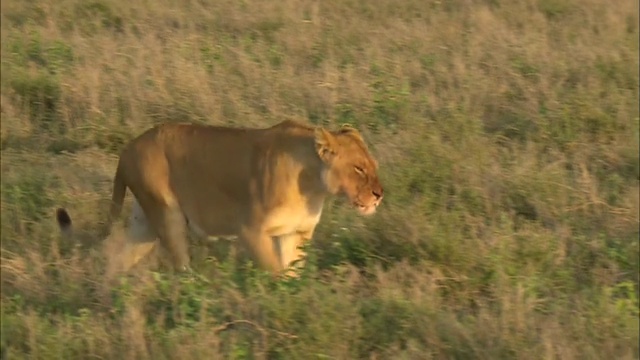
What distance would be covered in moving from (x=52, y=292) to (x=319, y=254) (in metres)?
1.25

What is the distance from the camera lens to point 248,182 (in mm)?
4938

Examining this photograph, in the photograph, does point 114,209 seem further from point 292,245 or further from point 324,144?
→ point 324,144

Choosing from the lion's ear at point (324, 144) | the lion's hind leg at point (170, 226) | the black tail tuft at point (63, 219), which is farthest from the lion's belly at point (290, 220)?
the black tail tuft at point (63, 219)

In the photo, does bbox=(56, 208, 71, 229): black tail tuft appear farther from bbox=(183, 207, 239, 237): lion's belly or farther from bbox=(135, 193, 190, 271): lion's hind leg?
bbox=(183, 207, 239, 237): lion's belly

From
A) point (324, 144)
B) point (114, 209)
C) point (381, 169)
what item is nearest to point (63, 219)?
point (114, 209)

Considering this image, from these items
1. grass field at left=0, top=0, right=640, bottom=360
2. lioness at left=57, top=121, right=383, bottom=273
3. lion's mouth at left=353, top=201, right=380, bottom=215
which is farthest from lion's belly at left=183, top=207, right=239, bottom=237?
lion's mouth at left=353, top=201, right=380, bottom=215

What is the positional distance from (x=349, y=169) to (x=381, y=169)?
4.45 ft

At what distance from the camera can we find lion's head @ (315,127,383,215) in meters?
4.85

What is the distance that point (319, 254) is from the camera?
17.2ft

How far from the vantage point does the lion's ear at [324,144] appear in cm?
482

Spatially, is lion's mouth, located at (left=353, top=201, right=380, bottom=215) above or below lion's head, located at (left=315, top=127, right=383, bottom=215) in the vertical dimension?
below

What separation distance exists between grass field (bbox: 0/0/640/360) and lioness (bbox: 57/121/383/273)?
6.6 inches

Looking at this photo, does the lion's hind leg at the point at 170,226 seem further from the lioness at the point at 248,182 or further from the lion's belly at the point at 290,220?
the lion's belly at the point at 290,220

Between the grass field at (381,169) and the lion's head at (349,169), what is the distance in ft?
1.04
